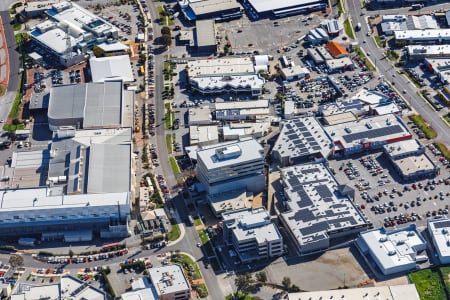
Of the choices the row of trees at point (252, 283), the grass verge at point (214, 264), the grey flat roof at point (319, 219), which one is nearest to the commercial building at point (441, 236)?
the grey flat roof at point (319, 219)

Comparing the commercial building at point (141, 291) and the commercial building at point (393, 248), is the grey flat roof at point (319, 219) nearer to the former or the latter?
the commercial building at point (393, 248)

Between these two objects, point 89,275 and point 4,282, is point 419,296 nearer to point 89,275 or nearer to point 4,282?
point 89,275

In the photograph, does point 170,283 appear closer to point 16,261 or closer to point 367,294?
point 16,261

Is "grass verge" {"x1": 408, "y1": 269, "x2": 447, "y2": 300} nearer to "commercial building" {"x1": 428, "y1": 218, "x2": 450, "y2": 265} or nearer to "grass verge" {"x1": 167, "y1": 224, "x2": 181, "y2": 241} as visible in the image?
"commercial building" {"x1": 428, "y1": 218, "x2": 450, "y2": 265}

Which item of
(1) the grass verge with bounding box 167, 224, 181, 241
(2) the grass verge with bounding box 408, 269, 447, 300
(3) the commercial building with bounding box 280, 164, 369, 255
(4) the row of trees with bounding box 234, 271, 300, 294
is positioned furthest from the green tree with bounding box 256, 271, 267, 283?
(2) the grass verge with bounding box 408, 269, 447, 300

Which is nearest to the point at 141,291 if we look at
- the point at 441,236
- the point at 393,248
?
the point at 393,248

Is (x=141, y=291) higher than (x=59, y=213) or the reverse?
the reverse
